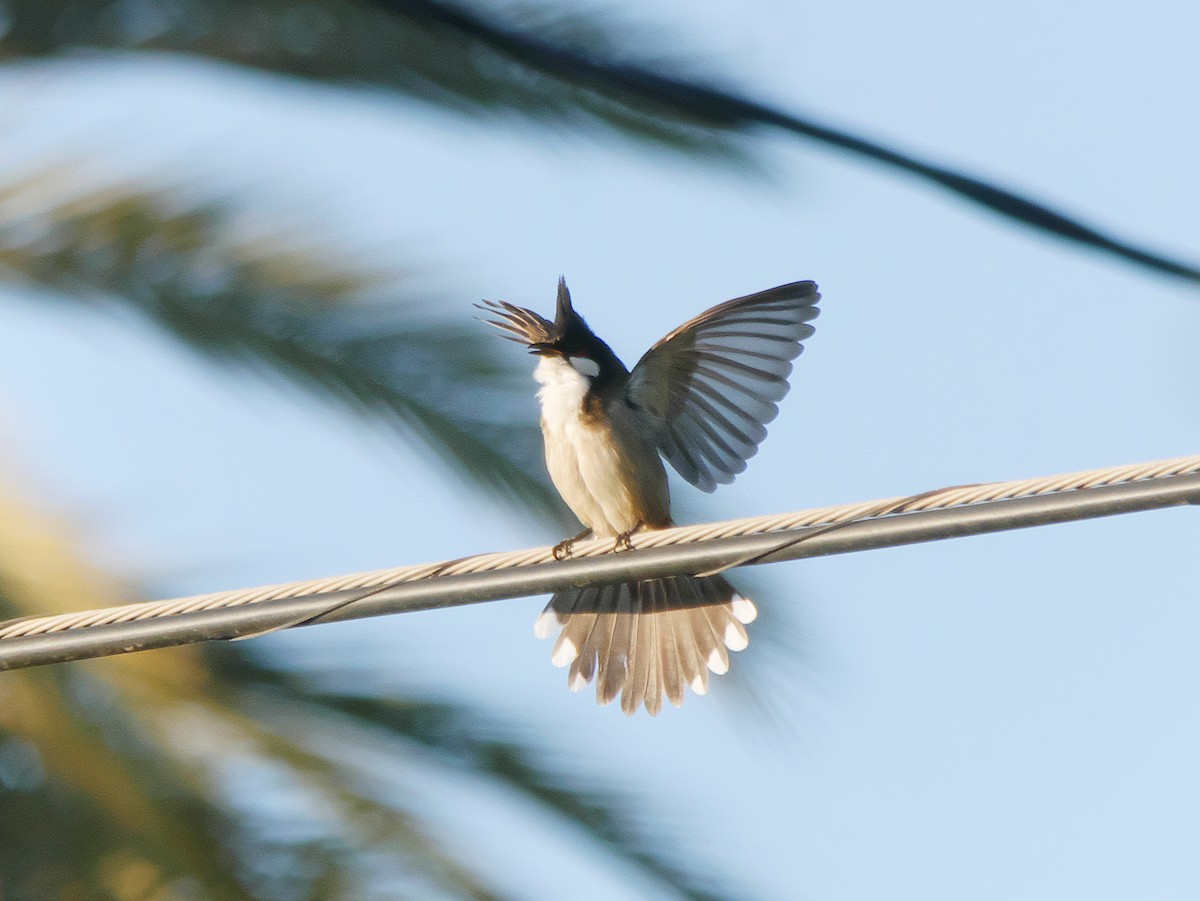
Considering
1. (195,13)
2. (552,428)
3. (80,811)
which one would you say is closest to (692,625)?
(552,428)

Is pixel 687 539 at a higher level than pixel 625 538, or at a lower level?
lower

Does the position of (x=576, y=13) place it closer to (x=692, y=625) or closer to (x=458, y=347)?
(x=458, y=347)

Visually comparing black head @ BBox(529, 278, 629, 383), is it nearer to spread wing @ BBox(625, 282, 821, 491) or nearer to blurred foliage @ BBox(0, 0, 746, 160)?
spread wing @ BBox(625, 282, 821, 491)

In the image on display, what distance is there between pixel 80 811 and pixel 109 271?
198 centimetres

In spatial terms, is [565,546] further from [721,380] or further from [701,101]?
[701,101]

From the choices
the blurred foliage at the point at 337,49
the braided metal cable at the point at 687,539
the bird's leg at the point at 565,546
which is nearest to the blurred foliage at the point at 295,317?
the bird's leg at the point at 565,546

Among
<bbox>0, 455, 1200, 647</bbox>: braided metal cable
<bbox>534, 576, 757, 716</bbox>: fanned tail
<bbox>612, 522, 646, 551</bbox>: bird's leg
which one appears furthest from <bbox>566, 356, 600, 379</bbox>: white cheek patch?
<bbox>0, 455, 1200, 647</bbox>: braided metal cable

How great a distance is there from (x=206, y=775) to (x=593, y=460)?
1.63 metres

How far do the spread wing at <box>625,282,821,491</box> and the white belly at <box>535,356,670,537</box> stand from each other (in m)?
0.13

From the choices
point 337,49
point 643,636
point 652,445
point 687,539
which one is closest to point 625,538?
point 652,445

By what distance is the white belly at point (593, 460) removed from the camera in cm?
581

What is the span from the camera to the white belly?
5812 millimetres

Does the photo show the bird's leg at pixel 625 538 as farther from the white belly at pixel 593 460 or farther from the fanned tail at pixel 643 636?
the fanned tail at pixel 643 636

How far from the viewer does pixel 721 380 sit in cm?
585
